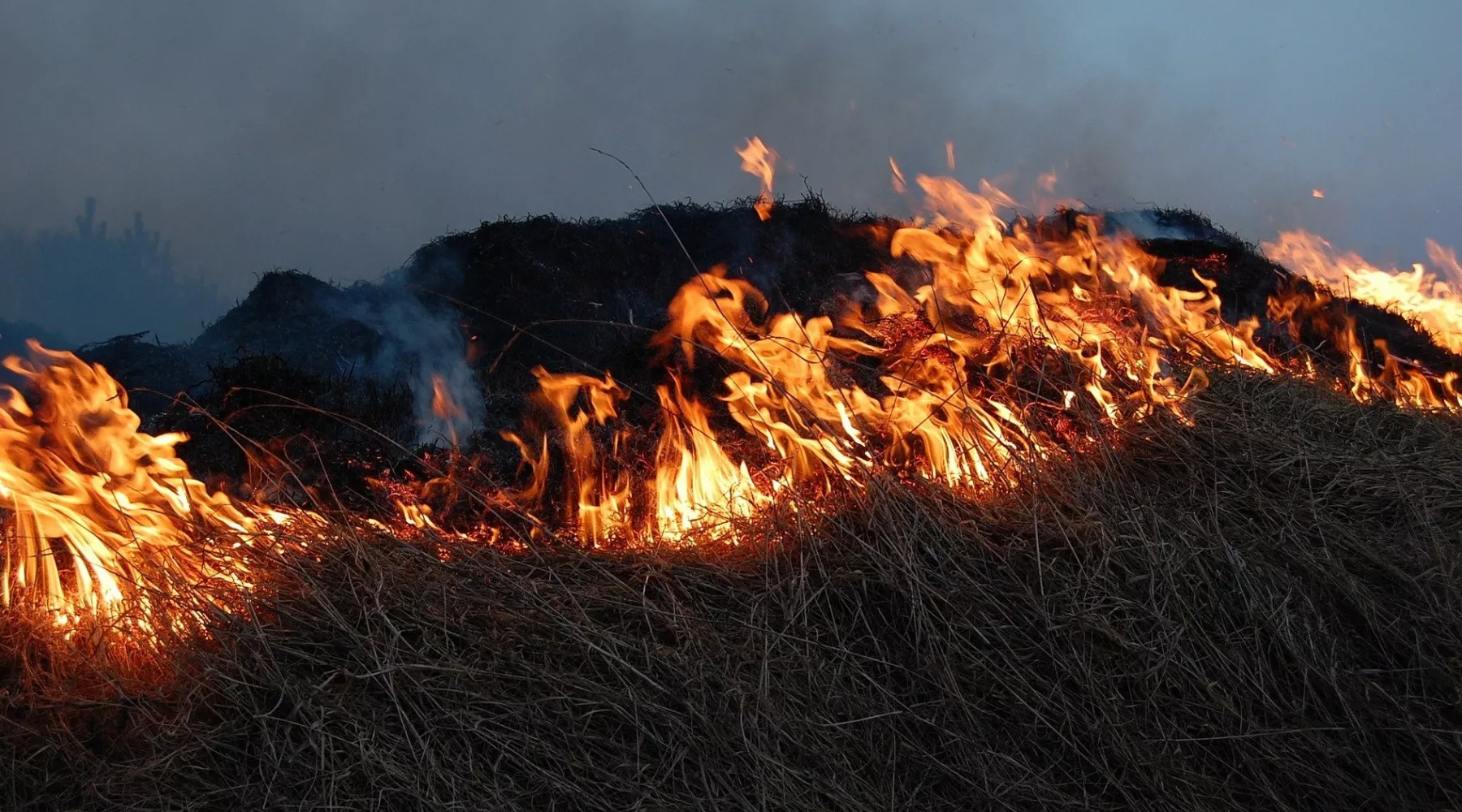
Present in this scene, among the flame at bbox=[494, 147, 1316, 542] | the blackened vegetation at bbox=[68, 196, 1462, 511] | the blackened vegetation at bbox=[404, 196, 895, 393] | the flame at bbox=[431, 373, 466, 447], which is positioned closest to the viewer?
the flame at bbox=[494, 147, 1316, 542]

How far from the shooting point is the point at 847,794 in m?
2.28

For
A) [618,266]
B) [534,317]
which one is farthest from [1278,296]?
[534,317]

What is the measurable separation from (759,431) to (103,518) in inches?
88.9

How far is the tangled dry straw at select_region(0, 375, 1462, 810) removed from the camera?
2330 mm

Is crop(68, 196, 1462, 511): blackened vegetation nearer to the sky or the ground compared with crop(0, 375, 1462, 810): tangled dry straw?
nearer to the sky

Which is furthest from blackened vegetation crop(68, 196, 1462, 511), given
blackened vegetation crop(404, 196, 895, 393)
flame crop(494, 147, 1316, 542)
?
flame crop(494, 147, 1316, 542)

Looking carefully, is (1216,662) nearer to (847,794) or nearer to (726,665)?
(847,794)

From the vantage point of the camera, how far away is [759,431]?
12.3ft

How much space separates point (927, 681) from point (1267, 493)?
4.96 feet

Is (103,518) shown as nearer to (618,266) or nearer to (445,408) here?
(445,408)

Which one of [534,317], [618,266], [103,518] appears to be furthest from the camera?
[618,266]

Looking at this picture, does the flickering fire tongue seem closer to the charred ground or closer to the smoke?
the charred ground

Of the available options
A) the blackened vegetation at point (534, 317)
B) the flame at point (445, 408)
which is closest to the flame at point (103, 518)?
the blackened vegetation at point (534, 317)

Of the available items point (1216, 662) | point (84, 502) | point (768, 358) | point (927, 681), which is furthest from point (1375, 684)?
point (84, 502)
